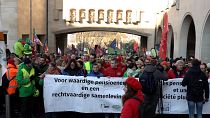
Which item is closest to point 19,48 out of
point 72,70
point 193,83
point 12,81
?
point 12,81

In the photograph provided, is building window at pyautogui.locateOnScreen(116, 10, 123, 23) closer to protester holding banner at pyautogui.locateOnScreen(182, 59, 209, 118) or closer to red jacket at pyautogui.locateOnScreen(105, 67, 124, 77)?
red jacket at pyautogui.locateOnScreen(105, 67, 124, 77)

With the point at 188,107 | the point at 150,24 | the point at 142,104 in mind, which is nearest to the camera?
the point at 142,104

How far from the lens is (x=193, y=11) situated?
798 inches

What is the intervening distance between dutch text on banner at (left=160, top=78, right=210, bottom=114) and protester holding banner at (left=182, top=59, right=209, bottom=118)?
0.56 m

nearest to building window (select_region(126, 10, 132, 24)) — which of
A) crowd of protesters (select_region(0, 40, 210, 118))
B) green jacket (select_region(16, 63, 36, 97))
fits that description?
crowd of protesters (select_region(0, 40, 210, 118))

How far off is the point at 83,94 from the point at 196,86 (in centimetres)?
287

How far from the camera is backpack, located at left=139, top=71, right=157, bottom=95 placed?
26.5ft

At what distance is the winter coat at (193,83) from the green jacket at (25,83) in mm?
3794

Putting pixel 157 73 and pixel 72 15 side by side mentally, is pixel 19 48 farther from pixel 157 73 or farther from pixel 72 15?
pixel 72 15

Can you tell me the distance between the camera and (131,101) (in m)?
5.25

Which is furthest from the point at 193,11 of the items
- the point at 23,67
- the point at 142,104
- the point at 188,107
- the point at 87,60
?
the point at 142,104

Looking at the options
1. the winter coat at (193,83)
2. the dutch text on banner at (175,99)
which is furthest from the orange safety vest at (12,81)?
the winter coat at (193,83)

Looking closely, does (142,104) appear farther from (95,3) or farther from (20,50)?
(95,3)

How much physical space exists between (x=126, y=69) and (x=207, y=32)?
25.3 ft
